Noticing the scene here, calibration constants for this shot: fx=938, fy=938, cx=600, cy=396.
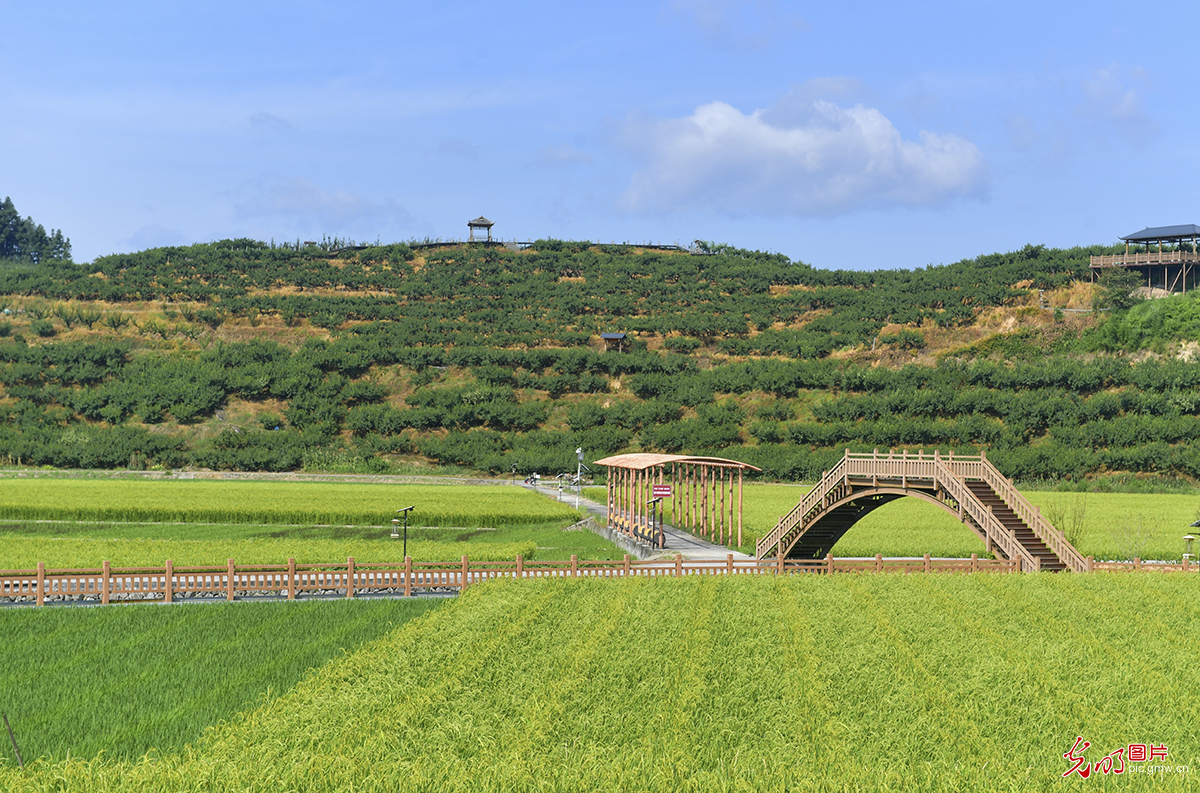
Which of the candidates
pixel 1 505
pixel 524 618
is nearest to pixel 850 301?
pixel 1 505

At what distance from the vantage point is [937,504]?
31.5m

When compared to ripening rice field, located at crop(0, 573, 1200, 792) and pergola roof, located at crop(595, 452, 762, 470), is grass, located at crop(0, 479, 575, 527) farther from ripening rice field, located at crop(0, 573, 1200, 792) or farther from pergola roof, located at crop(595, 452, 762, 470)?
ripening rice field, located at crop(0, 573, 1200, 792)

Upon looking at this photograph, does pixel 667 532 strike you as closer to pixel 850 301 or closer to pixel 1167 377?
pixel 1167 377

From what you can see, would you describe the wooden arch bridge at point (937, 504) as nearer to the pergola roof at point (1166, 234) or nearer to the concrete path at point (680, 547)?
the concrete path at point (680, 547)

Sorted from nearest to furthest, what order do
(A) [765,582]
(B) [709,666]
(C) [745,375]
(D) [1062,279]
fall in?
(B) [709,666] < (A) [765,582] < (C) [745,375] < (D) [1062,279]

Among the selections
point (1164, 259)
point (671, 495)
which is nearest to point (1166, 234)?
point (1164, 259)

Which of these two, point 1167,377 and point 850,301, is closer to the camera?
point 1167,377

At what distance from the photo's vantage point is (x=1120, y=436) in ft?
255

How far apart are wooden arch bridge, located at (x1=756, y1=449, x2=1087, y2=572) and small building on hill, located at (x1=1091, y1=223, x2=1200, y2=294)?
83.1 metres

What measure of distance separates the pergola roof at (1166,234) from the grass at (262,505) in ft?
261

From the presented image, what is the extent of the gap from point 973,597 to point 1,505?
4806cm

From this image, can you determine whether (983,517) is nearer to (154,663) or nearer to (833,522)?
(833,522)

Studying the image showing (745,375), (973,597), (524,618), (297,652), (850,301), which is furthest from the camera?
(850,301)

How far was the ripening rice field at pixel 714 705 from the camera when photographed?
11250 mm
